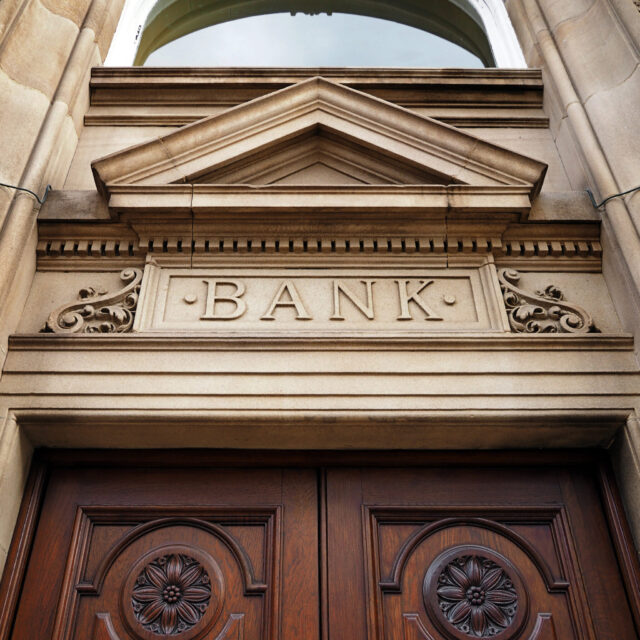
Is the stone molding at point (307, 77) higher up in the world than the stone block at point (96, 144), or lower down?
higher up

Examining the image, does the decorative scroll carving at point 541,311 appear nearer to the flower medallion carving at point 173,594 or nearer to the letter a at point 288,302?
the letter a at point 288,302

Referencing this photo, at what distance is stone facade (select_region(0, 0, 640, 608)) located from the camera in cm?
337

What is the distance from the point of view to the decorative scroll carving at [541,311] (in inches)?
144

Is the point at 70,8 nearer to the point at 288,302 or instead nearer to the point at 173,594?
the point at 288,302

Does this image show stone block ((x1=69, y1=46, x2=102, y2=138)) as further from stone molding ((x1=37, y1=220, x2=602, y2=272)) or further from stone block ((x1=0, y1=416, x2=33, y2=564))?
stone block ((x1=0, y1=416, x2=33, y2=564))

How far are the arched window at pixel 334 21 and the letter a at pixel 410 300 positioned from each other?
294 cm

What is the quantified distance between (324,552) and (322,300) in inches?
54.8

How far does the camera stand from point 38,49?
4395 mm

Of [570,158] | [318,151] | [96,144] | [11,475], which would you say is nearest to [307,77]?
[318,151]

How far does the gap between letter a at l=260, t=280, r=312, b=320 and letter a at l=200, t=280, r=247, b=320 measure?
0.16m

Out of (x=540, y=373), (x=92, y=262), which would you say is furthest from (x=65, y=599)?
(x=540, y=373)

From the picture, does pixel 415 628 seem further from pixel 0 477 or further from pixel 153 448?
pixel 0 477

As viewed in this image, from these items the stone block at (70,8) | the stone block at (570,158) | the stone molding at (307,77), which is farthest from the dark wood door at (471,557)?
A: the stone block at (70,8)

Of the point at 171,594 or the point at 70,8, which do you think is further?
the point at 70,8
